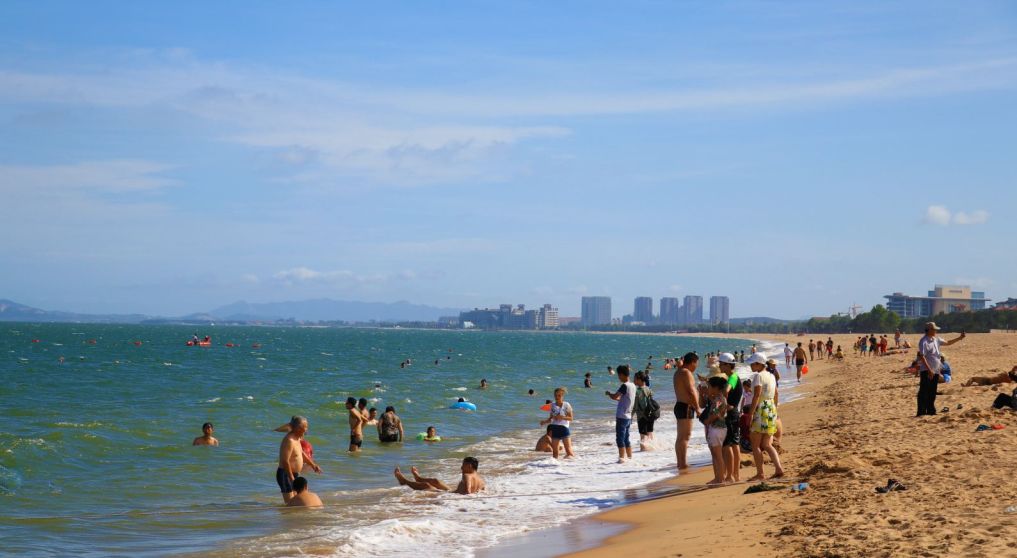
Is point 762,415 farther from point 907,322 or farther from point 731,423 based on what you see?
point 907,322

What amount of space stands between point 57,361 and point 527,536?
60.3 m

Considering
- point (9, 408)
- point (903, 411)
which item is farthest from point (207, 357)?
point (903, 411)

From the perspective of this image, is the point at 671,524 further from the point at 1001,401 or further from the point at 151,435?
the point at 151,435

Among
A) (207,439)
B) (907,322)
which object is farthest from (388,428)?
(907,322)

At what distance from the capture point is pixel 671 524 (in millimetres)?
9875

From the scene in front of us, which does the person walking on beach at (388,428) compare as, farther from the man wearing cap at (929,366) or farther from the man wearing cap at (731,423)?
the man wearing cap at (929,366)

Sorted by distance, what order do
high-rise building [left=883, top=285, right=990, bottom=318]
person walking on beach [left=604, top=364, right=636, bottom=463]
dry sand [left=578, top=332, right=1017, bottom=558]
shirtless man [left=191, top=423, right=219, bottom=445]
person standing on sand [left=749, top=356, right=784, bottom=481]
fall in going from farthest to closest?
high-rise building [left=883, top=285, right=990, bottom=318], shirtless man [left=191, top=423, right=219, bottom=445], person walking on beach [left=604, top=364, right=636, bottom=463], person standing on sand [left=749, top=356, right=784, bottom=481], dry sand [left=578, top=332, right=1017, bottom=558]

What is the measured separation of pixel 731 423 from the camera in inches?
461

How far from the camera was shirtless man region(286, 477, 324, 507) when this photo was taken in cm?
1285

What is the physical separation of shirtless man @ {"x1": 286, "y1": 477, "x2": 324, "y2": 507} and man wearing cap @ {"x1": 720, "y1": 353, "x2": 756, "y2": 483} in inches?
221

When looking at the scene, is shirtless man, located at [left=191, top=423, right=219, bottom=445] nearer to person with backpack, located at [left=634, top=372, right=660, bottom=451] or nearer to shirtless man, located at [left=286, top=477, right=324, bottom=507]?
shirtless man, located at [left=286, top=477, right=324, bottom=507]

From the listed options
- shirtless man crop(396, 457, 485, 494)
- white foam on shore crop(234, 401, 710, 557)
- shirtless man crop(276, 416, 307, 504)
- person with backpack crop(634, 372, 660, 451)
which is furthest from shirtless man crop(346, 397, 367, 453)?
shirtless man crop(276, 416, 307, 504)

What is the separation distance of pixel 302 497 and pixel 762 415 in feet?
20.8

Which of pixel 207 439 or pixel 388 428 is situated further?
pixel 388 428
